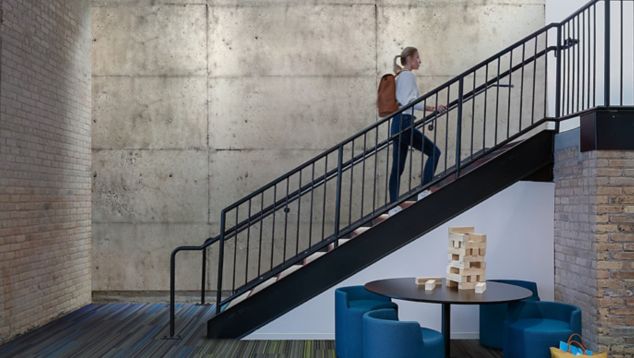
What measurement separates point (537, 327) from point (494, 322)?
0.85 meters

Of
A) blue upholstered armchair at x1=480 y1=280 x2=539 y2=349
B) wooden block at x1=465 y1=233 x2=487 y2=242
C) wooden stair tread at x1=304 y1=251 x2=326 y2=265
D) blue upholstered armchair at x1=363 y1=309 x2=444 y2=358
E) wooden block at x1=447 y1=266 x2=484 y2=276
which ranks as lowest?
blue upholstered armchair at x1=480 y1=280 x2=539 y2=349

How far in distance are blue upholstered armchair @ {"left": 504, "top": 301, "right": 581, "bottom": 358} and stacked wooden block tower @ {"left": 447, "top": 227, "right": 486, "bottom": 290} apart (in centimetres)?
42

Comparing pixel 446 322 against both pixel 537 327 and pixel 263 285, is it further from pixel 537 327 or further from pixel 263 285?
pixel 263 285

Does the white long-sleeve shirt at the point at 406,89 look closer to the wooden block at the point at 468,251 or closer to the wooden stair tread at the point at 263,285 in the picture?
the wooden block at the point at 468,251

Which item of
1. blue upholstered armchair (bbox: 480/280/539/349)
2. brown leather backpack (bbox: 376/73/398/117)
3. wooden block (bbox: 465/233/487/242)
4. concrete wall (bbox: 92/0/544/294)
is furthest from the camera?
concrete wall (bbox: 92/0/544/294)

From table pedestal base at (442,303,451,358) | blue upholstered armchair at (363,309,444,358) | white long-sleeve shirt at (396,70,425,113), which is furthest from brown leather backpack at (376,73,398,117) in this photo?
blue upholstered armchair at (363,309,444,358)

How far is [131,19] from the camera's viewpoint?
280 inches

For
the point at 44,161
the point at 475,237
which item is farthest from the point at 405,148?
the point at 44,161

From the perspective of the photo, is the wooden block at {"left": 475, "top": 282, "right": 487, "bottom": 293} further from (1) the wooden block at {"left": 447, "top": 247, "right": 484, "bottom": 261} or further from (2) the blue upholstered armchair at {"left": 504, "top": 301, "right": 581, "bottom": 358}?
(2) the blue upholstered armchair at {"left": 504, "top": 301, "right": 581, "bottom": 358}

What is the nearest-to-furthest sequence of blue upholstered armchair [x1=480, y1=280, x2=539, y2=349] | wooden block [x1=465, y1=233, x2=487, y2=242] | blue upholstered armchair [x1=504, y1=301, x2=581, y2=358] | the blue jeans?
blue upholstered armchair [x1=504, y1=301, x2=581, y2=358], wooden block [x1=465, y1=233, x2=487, y2=242], blue upholstered armchair [x1=480, y1=280, x2=539, y2=349], the blue jeans

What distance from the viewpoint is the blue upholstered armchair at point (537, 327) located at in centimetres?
393

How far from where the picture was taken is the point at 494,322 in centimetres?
488

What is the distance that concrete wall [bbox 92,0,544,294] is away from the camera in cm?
703

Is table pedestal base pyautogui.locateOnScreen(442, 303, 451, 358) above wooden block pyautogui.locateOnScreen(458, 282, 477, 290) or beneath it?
beneath
